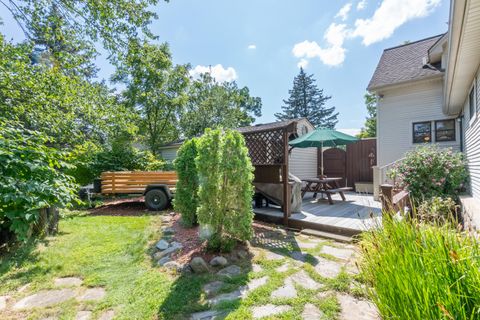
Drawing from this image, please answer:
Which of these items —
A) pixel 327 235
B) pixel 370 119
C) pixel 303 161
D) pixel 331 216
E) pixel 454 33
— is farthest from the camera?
pixel 370 119

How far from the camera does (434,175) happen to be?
5.37 meters

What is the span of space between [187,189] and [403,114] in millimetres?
8422

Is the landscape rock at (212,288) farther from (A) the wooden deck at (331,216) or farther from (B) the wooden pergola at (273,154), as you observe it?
(B) the wooden pergola at (273,154)

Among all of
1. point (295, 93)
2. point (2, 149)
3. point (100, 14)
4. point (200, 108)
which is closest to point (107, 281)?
point (2, 149)

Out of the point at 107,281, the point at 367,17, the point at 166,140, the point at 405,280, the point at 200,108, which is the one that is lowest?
the point at 107,281

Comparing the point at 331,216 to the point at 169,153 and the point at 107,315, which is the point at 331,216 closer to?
the point at 107,315

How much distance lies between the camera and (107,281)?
2.85 meters

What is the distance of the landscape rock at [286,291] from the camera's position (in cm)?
241

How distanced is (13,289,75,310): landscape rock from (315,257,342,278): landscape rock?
9.57ft

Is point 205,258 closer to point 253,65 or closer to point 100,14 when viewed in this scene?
point 100,14

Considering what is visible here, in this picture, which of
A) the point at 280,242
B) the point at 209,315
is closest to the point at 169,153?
the point at 280,242

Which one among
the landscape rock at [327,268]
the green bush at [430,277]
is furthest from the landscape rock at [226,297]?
the green bush at [430,277]

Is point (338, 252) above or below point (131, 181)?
below

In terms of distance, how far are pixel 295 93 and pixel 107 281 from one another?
3572 centimetres
